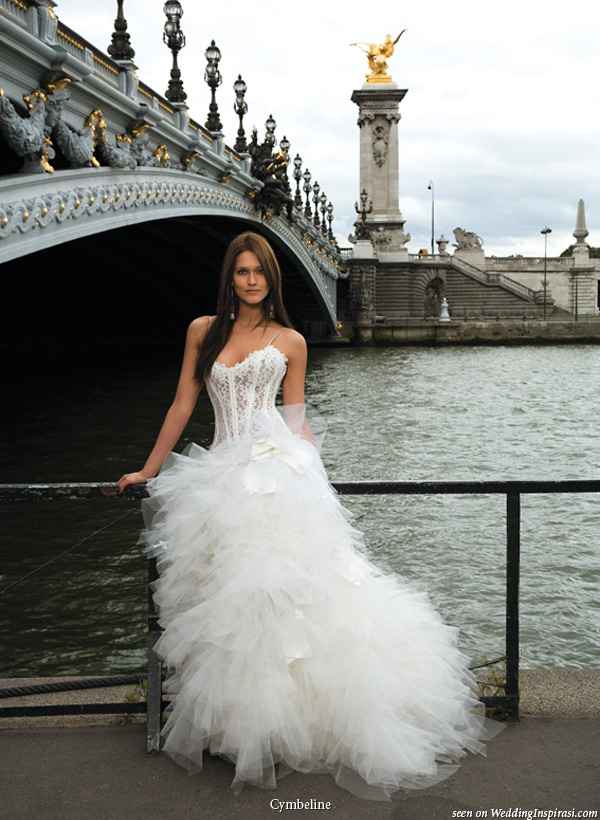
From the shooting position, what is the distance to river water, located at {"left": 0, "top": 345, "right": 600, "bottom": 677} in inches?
225

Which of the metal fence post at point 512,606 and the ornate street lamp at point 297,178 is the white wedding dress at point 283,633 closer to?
the metal fence post at point 512,606

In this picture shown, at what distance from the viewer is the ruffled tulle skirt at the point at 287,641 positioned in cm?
236

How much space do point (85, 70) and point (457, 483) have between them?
8.97 meters

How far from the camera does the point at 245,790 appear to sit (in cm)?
228

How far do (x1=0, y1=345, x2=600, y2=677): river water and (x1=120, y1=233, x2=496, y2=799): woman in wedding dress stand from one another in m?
2.62

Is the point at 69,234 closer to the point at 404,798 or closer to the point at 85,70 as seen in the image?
the point at 85,70

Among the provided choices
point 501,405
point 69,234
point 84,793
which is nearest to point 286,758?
point 84,793

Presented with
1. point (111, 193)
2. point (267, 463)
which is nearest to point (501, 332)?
point (111, 193)

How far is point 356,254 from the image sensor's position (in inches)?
2000

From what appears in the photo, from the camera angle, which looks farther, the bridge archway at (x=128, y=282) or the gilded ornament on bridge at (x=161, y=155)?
the bridge archway at (x=128, y=282)

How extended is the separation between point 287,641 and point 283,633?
2cm

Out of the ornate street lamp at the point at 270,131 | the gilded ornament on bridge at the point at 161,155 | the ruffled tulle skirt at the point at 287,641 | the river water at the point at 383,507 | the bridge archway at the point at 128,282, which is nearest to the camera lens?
the ruffled tulle skirt at the point at 287,641

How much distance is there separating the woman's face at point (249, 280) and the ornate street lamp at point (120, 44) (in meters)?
11.1

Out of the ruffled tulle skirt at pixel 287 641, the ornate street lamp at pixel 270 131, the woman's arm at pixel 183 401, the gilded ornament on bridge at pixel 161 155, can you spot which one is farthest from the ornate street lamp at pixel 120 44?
the ornate street lamp at pixel 270 131
